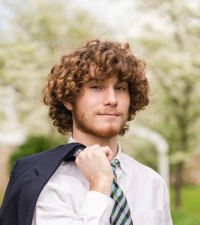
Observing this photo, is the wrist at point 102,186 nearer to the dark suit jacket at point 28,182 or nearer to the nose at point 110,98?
the dark suit jacket at point 28,182

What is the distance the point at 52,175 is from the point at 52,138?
11.3 m

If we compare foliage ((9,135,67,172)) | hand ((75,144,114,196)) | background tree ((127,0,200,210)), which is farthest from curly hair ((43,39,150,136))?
foliage ((9,135,67,172))

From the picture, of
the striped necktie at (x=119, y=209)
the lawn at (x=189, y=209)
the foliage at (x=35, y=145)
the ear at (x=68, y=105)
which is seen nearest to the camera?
the striped necktie at (x=119, y=209)

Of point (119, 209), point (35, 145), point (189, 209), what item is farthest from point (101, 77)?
point (189, 209)

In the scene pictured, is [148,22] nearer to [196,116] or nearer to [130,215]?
[196,116]

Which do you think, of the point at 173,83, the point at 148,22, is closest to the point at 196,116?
the point at 173,83

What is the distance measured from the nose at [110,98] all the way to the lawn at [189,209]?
7.64m

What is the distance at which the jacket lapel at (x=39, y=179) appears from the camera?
1596mm

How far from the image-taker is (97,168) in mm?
1647

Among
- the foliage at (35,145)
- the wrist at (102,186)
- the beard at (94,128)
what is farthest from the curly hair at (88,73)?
the foliage at (35,145)

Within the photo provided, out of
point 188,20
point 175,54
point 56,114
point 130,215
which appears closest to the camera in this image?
point 130,215

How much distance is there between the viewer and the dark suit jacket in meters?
1.61

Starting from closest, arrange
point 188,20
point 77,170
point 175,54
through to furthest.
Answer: point 77,170, point 175,54, point 188,20

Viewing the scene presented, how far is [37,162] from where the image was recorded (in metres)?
1.86
